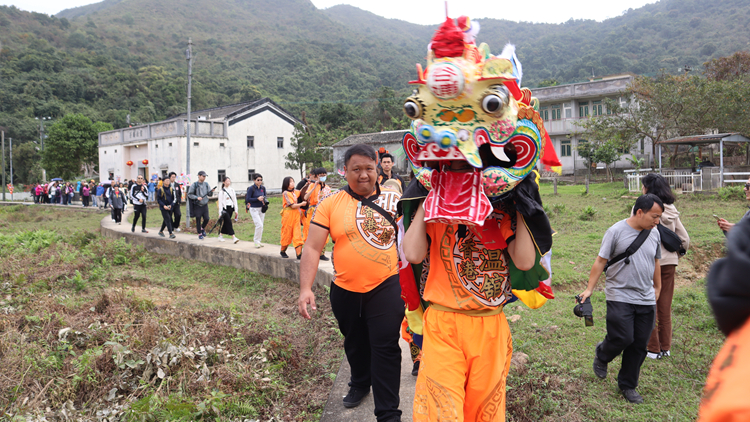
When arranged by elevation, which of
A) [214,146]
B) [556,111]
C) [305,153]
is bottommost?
[305,153]

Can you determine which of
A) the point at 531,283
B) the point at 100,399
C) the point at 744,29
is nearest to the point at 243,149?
the point at 100,399

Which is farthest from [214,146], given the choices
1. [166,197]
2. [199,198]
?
[199,198]

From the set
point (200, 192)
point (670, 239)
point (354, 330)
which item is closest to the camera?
point (354, 330)

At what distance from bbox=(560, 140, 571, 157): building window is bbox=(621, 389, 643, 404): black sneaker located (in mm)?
32177

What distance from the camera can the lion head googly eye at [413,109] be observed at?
2109 millimetres

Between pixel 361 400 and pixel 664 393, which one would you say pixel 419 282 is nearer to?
pixel 361 400

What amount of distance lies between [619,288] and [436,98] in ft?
9.24

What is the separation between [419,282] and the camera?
2684 mm

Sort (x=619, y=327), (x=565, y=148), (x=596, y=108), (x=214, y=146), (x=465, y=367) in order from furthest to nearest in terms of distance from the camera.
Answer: (x=565, y=148)
(x=596, y=108)
(x=214, y=146)
(x=619, y=327)
(x=465, y=367)

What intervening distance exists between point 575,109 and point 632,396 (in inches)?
1302

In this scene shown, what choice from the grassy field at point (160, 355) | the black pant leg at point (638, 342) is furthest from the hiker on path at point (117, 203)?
the black pant leg at point (638, 342)

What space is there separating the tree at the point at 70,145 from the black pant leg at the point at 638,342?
46074 mm

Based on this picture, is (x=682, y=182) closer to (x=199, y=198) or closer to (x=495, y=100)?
(x=199, y=198)

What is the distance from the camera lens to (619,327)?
3838mm
